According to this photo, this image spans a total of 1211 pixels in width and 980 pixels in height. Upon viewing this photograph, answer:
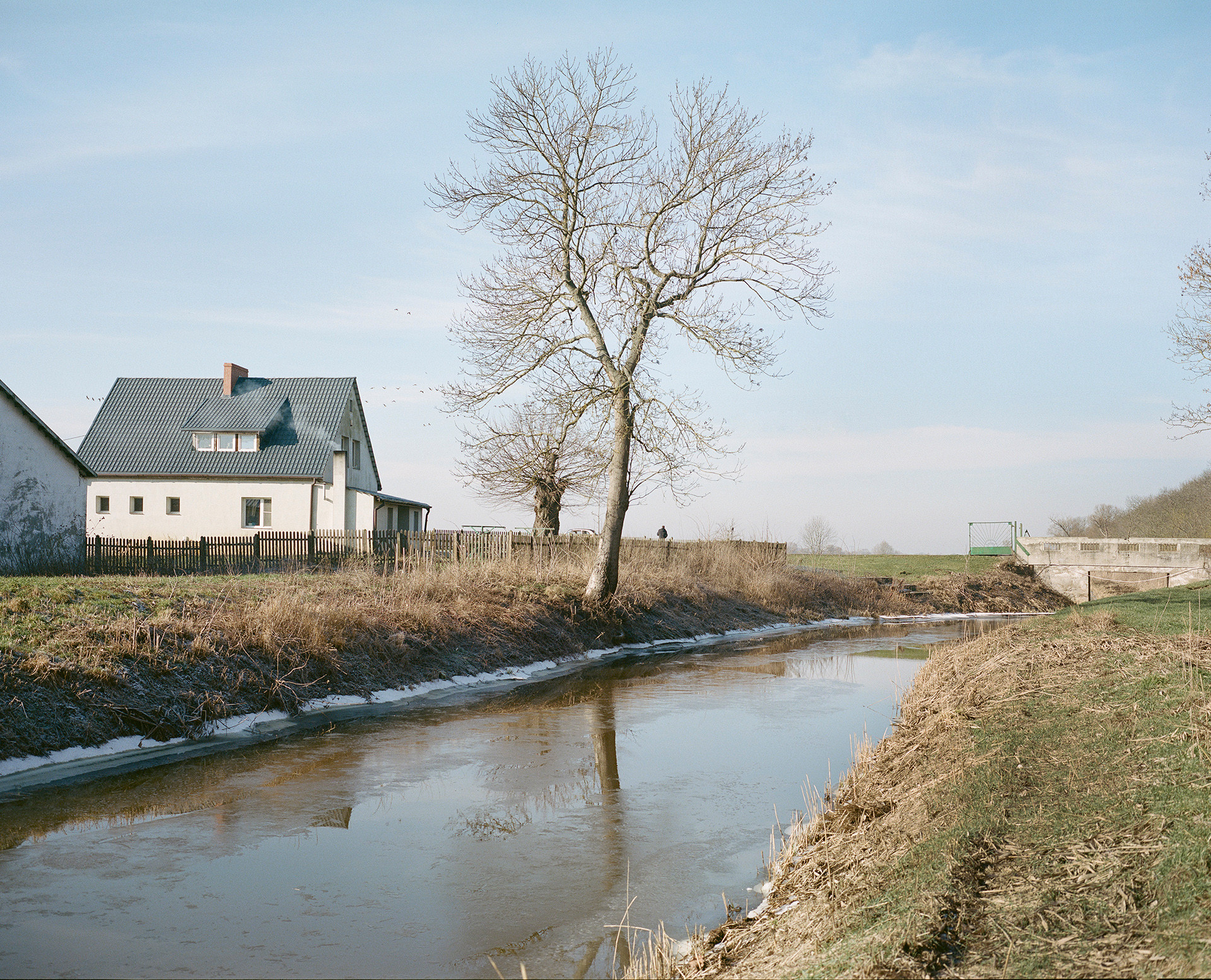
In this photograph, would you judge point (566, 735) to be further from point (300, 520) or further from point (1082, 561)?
point (1082, 561)

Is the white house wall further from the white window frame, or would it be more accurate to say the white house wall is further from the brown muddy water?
the brown muddy water

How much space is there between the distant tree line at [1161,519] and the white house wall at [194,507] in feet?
116

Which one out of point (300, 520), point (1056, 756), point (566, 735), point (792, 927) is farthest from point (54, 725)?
point (300, 520)

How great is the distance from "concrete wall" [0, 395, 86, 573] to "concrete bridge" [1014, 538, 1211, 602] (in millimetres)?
36544

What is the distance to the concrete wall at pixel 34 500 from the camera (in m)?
22.1

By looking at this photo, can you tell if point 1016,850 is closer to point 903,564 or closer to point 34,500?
point 34,500

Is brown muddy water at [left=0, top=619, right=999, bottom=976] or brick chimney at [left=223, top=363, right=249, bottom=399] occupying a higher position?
brick chimney at [left=223, top=363, right=249, bottom=399]

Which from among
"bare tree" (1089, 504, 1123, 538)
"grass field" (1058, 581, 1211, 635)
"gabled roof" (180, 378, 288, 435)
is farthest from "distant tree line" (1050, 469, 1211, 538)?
"gabled roof" (180, 378, 288, 435)

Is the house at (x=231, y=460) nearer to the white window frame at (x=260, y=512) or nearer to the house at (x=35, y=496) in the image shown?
the white window frame at (x=260, y=512)

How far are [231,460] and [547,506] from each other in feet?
50.1

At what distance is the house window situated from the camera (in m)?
37.6

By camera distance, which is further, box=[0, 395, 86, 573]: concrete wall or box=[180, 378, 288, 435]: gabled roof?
box=[180, 378, 288, 435]: gabled roof

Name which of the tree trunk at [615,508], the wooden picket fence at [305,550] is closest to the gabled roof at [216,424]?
the wooden picket fence at [305,550]

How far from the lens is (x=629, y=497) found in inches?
821
